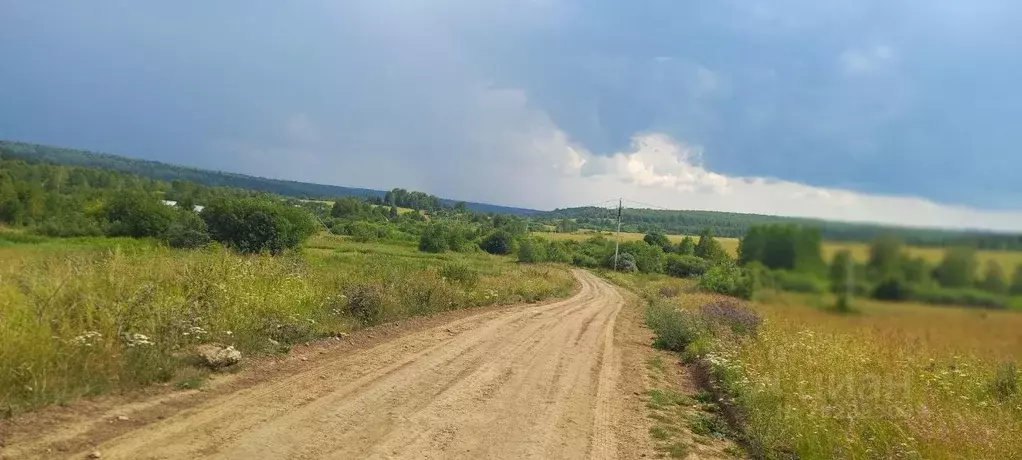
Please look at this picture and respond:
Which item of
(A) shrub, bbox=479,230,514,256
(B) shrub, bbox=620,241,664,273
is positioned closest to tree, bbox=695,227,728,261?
(B) shrub, bbox=620,241,664,273

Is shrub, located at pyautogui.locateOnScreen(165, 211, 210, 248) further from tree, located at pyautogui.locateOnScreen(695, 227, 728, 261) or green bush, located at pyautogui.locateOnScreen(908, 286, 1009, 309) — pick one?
green bush, located at pyautogui.locateOnScreen(908, 286, 1009, 309)

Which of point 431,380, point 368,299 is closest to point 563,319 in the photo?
point 368,299

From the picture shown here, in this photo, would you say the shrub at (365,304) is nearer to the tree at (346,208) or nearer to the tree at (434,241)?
the tree at (434,241)

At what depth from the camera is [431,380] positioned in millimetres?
9586

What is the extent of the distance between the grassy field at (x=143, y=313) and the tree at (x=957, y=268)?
8789 millimetres

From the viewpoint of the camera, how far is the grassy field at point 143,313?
695 cm

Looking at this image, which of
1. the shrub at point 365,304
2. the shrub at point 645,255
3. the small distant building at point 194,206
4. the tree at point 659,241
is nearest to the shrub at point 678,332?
the shrub at point 365,304

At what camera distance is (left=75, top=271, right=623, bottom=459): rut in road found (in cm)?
605

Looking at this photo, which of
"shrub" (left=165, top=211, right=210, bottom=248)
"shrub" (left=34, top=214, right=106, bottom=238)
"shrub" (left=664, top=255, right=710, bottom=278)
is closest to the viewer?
"shrub" (left=165, top=211, right=210, bottom=248)

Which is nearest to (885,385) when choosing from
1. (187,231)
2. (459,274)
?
(459,274)

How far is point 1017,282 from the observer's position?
15.4 feet

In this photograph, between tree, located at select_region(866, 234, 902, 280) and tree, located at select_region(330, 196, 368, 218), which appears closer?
tree, located at select_region(866, 234, 902, 280)

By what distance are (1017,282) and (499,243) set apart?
319 ft

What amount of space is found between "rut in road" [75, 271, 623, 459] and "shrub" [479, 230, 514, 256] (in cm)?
8778
